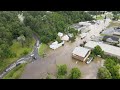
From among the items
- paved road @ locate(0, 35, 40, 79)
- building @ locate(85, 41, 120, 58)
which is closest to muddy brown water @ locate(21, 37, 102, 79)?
paved road @ locate(0, 35, 40, 79)

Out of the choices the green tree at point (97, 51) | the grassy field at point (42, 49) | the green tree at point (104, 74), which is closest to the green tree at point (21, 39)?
the grassy field at point (42, 49)

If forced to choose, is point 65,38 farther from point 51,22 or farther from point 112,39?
point 112,39

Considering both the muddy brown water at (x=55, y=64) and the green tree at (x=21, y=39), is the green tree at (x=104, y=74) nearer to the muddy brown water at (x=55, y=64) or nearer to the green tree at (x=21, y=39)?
the muddy brown water at (x=55, y=64)

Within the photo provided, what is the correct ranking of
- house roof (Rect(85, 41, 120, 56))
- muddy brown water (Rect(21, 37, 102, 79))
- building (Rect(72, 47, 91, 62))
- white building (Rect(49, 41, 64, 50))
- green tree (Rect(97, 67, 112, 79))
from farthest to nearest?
white building (Rect(49, 41, 64, 50))
house roof (Rect(85, 41, 120, 56))
building (Rect(72, 47, 91, 62))
muddy brown water (Rect(21, 37, 102, 79))
green tree (Rect(97, 67, 112, 79))

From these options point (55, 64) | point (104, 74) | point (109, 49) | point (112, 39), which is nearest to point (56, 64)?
point (55, 64)

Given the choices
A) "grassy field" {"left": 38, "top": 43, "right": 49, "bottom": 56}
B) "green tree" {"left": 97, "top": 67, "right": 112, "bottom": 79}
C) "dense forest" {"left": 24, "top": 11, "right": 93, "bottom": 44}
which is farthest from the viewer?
"dense forest" {"left": 24, "top": 11, "right": 93, "bottom": 44}

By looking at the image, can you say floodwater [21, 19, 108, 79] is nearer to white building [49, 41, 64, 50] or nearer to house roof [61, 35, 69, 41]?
white building [49, 41, 64, 50]
